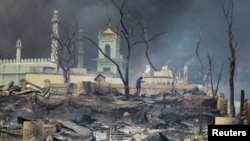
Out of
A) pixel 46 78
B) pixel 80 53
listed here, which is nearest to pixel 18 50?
pixel 80 53

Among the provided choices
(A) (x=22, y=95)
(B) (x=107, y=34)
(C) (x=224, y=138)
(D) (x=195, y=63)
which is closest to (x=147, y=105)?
(A) (x=22, y=95)

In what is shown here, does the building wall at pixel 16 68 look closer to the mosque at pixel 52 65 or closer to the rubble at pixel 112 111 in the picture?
the mosque at pixel 52 65

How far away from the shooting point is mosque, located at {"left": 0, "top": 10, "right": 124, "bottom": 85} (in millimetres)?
45656

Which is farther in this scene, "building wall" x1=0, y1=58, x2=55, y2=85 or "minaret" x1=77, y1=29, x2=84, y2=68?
"minaret" x1=77, y1=29, x2=84, y2=68

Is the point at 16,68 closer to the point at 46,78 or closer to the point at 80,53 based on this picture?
the point at 80,53

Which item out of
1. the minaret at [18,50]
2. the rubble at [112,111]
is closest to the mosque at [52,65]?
the minaret at [18,50]

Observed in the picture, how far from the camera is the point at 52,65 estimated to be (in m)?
53.7

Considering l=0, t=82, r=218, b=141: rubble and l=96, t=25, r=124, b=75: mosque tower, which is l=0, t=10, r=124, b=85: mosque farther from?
l=0, t=82, r=218, b=141: rubble

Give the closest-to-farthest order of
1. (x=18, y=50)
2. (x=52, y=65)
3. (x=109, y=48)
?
(x=52, y=65) → (x=18, y=50) → (x=109, y=48)

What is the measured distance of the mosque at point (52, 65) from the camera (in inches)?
1797

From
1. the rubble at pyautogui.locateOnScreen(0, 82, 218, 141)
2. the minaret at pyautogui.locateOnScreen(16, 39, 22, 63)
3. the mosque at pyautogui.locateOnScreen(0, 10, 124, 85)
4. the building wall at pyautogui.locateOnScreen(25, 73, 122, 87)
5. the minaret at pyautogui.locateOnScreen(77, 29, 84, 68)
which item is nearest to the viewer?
the rubble at pyautogui.locateOnScreen(0, 82, 218, 141)

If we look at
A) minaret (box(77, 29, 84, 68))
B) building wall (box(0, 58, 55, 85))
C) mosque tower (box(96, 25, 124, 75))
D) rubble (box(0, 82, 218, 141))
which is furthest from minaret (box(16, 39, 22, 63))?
rubble (box(0, 82, 218, 141))

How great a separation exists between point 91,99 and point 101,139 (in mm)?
10559

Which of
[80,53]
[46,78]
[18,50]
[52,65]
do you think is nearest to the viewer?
[46,78]
